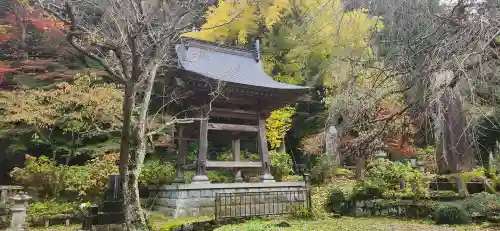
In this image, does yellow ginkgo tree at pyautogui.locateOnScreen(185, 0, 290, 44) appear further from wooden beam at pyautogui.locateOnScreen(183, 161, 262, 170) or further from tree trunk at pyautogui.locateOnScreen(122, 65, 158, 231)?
tree trunk at pyautogui.locateOnScreen(122, 65, 158, 231)

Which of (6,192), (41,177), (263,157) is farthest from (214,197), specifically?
(6,192)

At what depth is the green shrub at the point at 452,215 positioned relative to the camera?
28.4ft

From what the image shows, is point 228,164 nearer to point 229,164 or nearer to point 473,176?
point 229,164

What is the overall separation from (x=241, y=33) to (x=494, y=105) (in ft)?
53.7

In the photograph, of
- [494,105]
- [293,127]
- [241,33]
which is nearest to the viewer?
[494,105]

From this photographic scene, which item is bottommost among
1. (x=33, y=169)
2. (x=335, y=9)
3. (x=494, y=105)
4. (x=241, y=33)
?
(x=33, y=169)

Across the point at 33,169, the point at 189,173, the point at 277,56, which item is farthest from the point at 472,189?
the point at 33,169

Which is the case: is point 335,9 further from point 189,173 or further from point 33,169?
point 189,173

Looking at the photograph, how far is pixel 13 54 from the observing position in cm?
1551

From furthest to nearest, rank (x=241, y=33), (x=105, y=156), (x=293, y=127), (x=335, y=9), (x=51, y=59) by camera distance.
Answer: (x=293, y=127)
(x=241, y=33)
(x=51, y=59)
(x=105, y=156)
(x=335, y=9)

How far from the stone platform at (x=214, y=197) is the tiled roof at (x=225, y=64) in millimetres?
Result: 3259

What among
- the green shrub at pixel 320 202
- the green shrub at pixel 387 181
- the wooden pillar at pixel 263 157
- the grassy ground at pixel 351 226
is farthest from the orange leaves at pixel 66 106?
the green shrub at pixel 387 181

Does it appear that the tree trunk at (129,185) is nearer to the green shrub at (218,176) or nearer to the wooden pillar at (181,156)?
the wooden pillar at (181,156)

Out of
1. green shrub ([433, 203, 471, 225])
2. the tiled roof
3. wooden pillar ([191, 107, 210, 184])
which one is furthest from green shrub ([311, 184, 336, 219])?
the tiled roof
